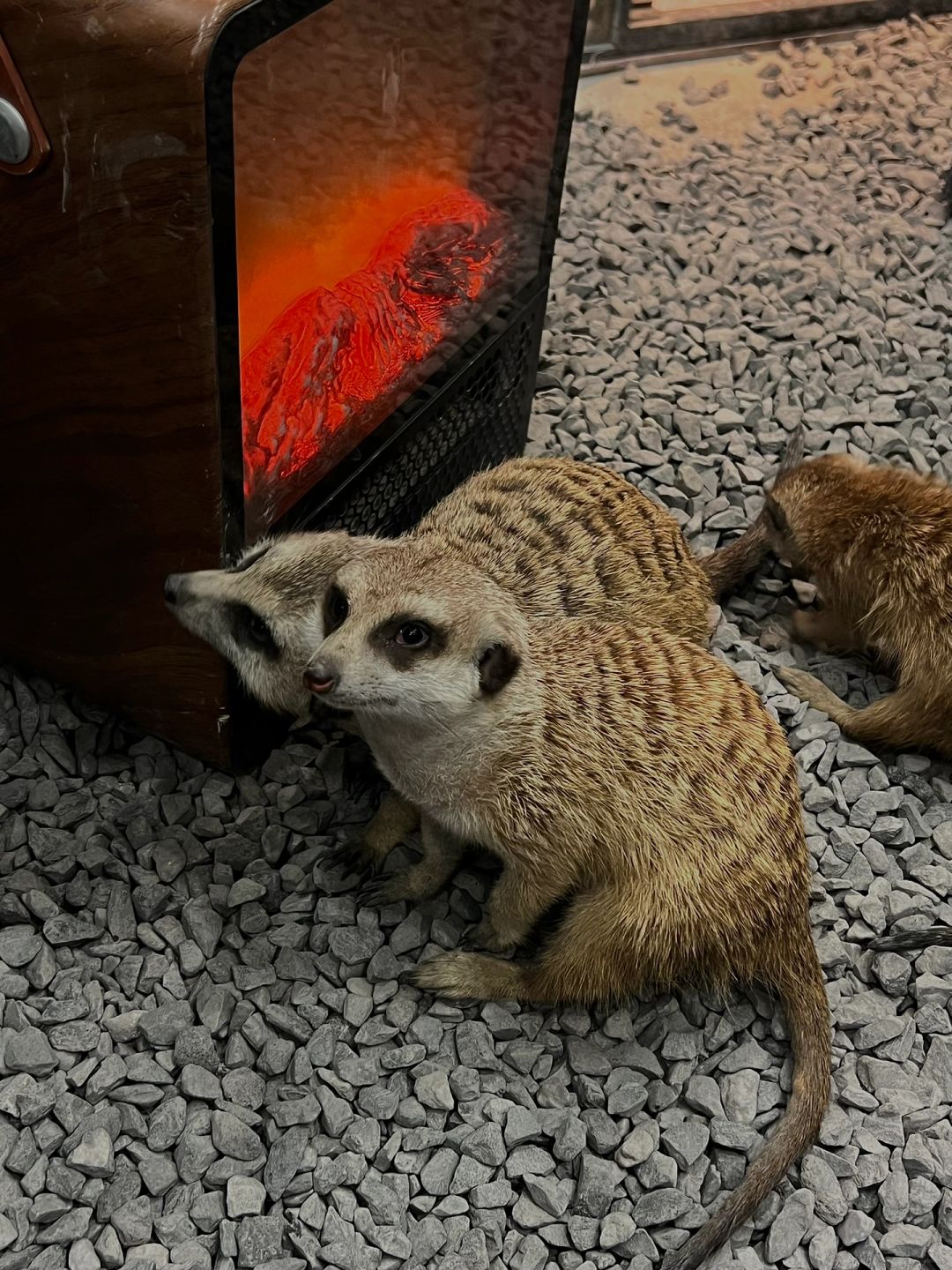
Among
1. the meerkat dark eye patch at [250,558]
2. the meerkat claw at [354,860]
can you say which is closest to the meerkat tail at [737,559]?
the meerkat claw at [354,860]

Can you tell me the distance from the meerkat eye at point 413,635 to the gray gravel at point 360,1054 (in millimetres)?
560

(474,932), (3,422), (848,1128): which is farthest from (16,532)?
(848,1128)

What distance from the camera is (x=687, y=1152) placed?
1573mm

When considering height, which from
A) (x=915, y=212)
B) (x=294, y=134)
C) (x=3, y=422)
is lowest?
(x=915, y=212)

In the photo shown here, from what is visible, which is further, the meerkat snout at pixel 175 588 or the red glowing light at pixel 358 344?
the red glowing light at pixel 358 344

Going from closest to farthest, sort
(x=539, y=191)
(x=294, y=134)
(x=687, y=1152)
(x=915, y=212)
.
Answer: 1. (x=687, y=1152)
2. (x=294, y=134)
3. (x=539, y=191)
4. (x=915, y=212)

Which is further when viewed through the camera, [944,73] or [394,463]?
[944,73]

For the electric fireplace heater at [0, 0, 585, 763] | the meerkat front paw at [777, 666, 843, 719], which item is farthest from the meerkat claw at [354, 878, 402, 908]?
the meerkat front paw at [777, 666, 843, 719]

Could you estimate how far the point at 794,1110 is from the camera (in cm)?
156

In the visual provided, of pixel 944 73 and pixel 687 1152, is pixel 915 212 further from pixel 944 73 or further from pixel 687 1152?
pixel 687 1152

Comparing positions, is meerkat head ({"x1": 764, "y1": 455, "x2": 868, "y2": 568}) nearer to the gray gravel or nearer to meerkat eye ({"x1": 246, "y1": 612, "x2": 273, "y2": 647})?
the gray gravel

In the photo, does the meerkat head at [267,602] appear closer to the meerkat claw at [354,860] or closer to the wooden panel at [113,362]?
the wooden panel at [113,362]

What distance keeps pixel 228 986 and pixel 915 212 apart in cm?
268

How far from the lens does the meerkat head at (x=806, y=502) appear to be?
2.19 meters
